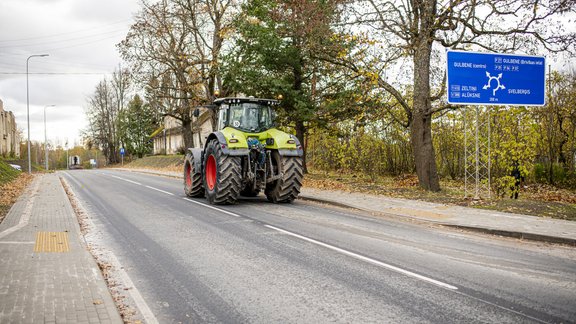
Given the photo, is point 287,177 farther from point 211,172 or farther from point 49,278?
point 49,278

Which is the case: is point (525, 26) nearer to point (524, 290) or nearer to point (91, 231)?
point (524, 290)

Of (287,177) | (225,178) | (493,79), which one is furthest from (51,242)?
(493,79)

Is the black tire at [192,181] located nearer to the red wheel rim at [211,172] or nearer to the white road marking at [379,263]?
the red wheel rim at [211,172]

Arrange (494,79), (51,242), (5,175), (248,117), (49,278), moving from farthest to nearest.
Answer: (5,175)
(248,117)
(494,79)
(51,242)
(49,278)

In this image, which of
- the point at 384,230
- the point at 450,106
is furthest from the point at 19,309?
the point at 450,106

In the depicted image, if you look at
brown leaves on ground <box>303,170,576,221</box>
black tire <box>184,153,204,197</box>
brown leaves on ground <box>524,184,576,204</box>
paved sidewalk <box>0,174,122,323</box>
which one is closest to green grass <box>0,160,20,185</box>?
black tire <box>184,153,204,197</box>

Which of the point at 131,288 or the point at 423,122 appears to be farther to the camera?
the point at 423,122

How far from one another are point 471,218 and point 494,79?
196 inches

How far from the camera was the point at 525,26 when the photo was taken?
1405 centimetres

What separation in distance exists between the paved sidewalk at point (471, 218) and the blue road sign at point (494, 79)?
3.28m

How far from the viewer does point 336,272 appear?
604cm

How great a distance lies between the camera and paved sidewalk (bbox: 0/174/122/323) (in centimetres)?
445

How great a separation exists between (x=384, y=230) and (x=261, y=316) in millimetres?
5246

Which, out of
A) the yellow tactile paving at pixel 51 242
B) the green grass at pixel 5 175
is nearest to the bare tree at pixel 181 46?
the green grass at pixel 5 175
